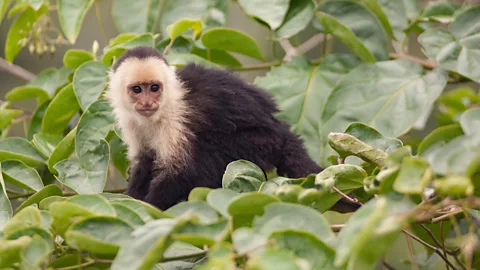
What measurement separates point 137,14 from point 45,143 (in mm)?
811

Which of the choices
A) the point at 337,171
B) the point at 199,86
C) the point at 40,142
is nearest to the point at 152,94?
the point at 199,86

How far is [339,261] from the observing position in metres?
1.04

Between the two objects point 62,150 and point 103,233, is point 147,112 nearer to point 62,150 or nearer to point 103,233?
point 62,150

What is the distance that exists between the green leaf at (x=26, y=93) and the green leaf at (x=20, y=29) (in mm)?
197

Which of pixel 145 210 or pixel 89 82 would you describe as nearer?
pixel 145 210

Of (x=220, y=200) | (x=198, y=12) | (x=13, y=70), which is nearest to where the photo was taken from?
(x=220, y=200)

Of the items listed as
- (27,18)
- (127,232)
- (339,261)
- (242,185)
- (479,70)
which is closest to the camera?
(339,261)

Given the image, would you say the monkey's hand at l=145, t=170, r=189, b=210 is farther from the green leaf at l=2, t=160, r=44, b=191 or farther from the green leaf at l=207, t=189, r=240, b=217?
the green leaf at l=207, t=189, r=240, b=217

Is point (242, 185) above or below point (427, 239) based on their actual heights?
above

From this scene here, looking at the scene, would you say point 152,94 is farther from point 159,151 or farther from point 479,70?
point 479,70

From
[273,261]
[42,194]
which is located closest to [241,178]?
[42,194]

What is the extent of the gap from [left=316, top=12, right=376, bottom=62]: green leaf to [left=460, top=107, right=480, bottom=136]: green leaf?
1357 mm

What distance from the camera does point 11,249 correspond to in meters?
1.31

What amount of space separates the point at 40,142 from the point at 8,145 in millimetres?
115
